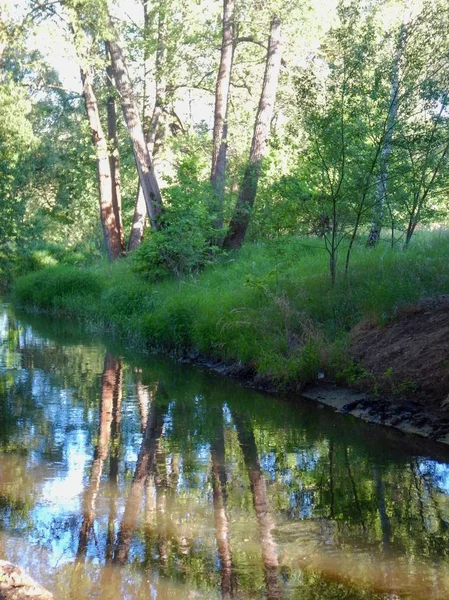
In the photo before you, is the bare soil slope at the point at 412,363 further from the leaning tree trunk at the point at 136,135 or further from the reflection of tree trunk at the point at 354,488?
the leaning tree trunk at the point at 136,135

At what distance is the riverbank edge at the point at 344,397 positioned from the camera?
11.1 m

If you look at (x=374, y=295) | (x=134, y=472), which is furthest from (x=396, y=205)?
(x=134, y=472)

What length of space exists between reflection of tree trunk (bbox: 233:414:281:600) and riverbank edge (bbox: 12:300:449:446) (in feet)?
5.50

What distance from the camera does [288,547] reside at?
6.86 m

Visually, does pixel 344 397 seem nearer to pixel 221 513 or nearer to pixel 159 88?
pixel 221 513

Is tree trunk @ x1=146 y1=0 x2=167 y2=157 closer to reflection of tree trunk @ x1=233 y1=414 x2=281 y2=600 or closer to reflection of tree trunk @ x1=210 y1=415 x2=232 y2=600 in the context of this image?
reflection of tree trunk @ x1=233 y1=414 x2=281 y2=600

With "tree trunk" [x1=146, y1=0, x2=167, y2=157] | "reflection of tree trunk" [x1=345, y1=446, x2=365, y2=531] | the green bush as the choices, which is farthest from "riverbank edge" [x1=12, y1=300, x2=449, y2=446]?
"tree trunk" [x1=146, y1=0, x2=167, y2=157]

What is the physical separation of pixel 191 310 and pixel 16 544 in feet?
38.0

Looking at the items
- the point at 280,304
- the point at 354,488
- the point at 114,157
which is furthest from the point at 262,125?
the point at 354,488

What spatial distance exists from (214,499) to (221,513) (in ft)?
1.39

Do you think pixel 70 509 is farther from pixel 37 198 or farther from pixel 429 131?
pixel 37 198

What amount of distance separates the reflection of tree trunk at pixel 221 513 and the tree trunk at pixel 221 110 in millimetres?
14313

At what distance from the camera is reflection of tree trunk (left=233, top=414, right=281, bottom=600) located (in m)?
6.20

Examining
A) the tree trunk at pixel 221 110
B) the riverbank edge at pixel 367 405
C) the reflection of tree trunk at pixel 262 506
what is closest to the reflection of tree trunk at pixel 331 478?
the reflection of tree trunk at pixel 262 506
